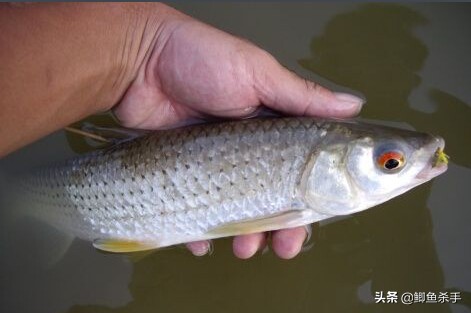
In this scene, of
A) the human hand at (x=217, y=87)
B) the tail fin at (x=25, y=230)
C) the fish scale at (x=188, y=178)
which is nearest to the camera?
the fish scale at (x=188, y=178)

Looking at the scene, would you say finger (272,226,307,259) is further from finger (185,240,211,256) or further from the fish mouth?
the fish mouth

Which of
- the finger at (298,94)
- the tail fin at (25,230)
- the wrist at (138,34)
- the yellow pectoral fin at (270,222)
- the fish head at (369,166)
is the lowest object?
the tail fin at (25,230)

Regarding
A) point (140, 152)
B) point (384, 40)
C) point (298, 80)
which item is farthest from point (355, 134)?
point (384, 40)

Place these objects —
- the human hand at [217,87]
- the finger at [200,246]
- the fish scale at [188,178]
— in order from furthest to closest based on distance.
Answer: the finger at [200,246] < the human hand at [217,87] < the fish scale at [188,178]

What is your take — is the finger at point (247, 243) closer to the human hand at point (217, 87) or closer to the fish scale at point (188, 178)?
the human hand at point (217, 87)

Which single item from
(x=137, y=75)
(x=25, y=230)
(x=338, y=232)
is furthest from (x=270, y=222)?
(x=25, y=230)

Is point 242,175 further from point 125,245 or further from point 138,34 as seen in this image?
point 138,34

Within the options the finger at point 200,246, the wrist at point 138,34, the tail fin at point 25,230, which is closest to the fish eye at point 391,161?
the finger at point 200,246
